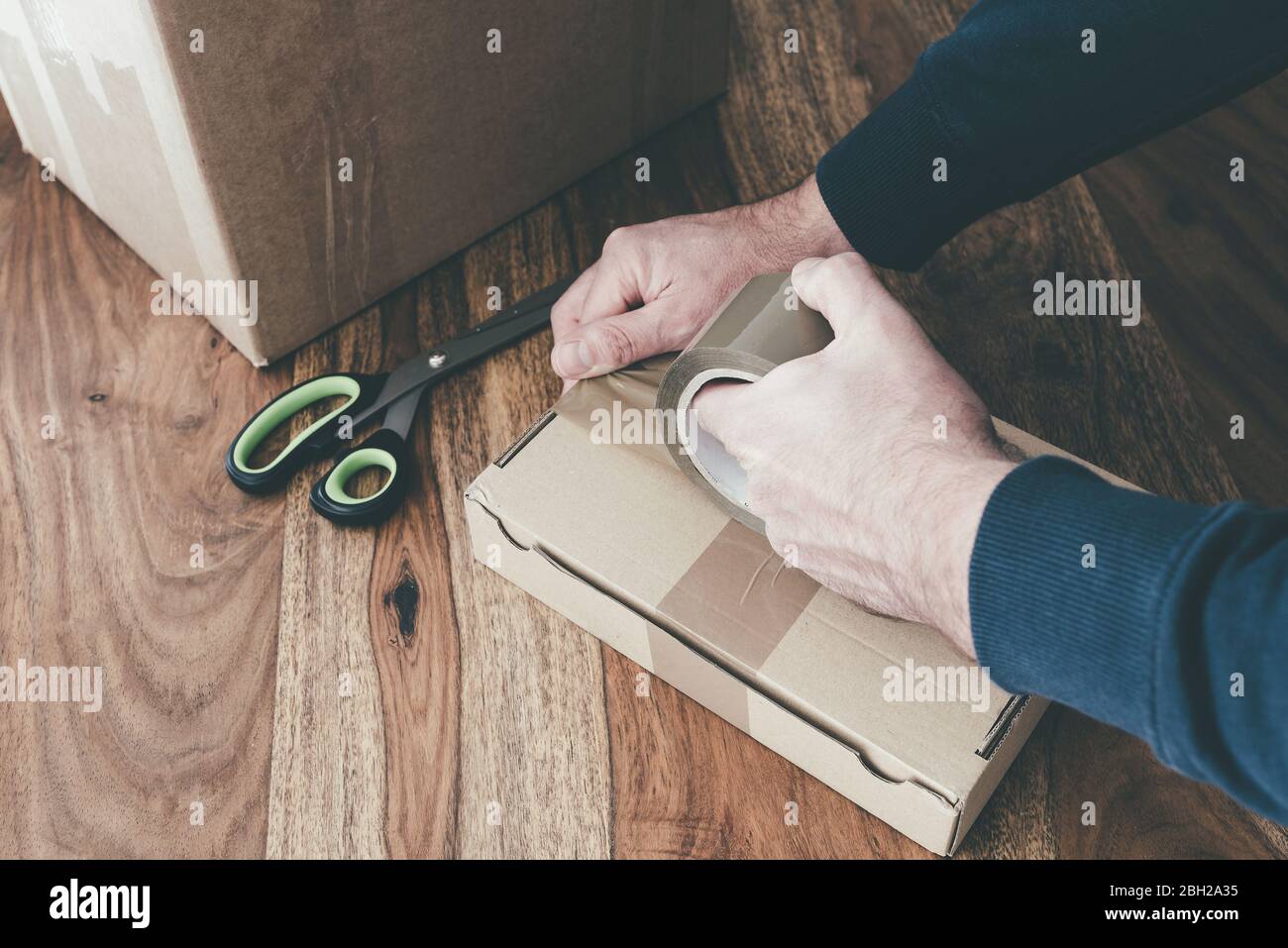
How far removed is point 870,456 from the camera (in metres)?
0.55

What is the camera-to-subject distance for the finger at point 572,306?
2.58ft

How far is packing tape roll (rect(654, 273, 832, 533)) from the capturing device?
632 millimetres

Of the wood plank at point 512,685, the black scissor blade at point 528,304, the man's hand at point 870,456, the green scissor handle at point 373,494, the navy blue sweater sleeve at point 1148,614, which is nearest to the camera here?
the navy blue sweater sleeve at point 1148,614

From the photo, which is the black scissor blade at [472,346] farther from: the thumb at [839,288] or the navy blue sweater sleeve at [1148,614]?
the navy blue sweater sleeve at [1148,614]

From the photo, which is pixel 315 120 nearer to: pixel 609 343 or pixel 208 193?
pixel 208 193

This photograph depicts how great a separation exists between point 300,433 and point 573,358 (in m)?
0.20

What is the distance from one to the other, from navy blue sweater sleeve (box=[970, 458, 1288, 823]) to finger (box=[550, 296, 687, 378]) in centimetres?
30

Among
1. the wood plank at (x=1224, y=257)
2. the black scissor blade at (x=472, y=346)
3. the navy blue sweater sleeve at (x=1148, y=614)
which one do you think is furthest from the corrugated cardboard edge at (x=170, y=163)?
the wood plank at (x=1224, y=257)

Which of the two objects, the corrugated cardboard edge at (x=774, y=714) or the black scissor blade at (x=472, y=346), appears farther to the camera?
the black scissor blade at (x=472, y=346)

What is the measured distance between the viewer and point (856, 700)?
594 mm

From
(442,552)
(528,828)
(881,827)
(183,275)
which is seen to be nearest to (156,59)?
(183,275)

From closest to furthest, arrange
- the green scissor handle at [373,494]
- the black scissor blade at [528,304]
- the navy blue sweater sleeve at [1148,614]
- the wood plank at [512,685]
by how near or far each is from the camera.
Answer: the navy blue sweater sleeve at [1148,614]
the wood plank at [512,685]
the green scissor handle at [373,494]
the black scissor blade at [528,304]

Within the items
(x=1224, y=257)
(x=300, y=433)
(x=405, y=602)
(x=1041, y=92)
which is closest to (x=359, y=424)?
(x=300, y=433)

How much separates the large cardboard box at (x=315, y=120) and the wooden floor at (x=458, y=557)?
0.04 meters
